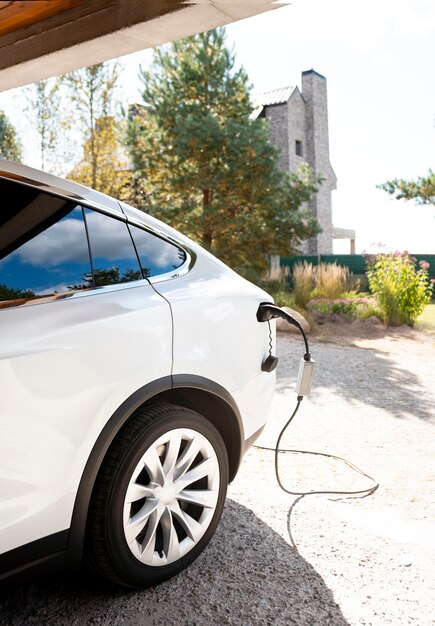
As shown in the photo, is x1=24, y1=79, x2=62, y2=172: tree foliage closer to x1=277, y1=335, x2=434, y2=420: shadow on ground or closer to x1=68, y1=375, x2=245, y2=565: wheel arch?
x1=277, y1=335, x2=434, y2=420: shadow on ground

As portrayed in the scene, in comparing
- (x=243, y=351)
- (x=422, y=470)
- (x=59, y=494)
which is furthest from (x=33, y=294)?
(x=422, y=470)

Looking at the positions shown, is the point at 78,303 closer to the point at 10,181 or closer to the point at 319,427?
the point at 10,181

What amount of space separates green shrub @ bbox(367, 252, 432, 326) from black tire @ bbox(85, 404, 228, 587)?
11.2 metres

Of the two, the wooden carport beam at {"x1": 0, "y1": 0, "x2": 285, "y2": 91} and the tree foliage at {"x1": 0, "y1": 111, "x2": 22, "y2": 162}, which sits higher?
the tree foliage at {"x1": 0, "y1": 111, "x2": 22, "y2": 162}

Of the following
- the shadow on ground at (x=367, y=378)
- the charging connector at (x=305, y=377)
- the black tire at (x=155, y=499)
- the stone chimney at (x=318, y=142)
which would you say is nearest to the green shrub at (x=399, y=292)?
the shadow on ground at (x=367, y=378)

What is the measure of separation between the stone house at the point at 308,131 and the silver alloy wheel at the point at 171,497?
28.6m

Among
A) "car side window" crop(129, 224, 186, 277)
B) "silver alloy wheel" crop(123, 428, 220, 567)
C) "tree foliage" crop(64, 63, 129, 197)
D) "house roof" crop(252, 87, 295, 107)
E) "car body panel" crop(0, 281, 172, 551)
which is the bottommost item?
"silver alloy wheel" crop(123, 428, 220, 567)

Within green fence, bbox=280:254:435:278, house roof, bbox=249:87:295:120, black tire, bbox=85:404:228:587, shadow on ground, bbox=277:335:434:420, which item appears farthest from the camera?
house roof, bbox=249:87:295:120

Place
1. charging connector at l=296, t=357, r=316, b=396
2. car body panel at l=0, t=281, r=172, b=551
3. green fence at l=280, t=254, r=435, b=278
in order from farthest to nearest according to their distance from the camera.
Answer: green fence at l=280, t=254, r=435, b=278
charging connector at l=296, t=357, r=316, b=396
car body panel at l=0, t=281, r=172, b=551

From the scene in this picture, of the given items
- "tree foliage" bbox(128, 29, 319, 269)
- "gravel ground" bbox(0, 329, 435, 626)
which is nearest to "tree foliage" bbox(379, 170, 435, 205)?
"tree foliage" bbox(128, 29, 319, 269)

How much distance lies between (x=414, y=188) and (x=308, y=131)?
56.0ft

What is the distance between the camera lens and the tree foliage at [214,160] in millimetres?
15422

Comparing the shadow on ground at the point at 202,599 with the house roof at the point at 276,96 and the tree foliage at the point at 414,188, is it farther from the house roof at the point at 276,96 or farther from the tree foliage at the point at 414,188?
the house roof at the point at 276,96

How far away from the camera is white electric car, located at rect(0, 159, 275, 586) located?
1.88 metres
